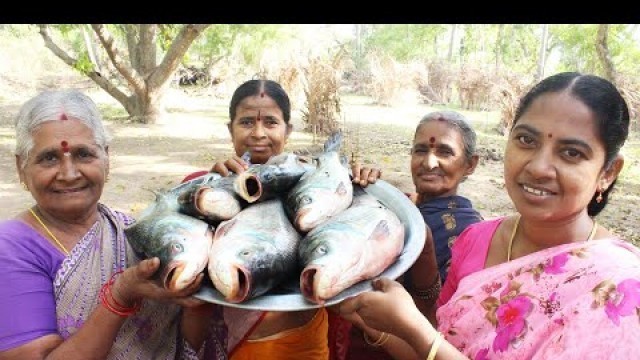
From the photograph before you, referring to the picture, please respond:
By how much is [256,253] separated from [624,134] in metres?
1.29

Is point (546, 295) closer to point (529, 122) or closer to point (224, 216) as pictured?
point (529, 122)

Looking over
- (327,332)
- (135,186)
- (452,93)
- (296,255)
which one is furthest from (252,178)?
(452,93)

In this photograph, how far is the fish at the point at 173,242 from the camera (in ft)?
4.88

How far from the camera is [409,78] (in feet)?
67.6

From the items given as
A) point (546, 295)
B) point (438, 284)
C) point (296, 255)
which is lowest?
point (438, 284)

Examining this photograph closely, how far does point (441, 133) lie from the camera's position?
2.94m

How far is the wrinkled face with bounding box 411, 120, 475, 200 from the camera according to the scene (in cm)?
292

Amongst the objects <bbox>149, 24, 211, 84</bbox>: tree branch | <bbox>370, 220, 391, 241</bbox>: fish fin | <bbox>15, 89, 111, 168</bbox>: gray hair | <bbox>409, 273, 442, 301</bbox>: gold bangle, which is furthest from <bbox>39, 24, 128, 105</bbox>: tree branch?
<bbox>370, 220, 391, 241</bbox>: fish fin

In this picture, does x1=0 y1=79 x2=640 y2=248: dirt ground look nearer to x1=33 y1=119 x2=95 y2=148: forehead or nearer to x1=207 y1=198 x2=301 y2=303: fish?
x1=33 y1=119 x2=95 y2=148: forehead

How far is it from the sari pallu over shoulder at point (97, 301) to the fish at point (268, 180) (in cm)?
65

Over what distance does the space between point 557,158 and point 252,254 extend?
3.42 ft

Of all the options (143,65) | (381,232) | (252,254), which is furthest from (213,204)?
(143,65)

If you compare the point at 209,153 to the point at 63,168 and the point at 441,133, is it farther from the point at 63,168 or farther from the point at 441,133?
the point at 63,168

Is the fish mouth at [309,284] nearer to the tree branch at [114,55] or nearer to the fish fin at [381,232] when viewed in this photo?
the fish fin at [381,232]
